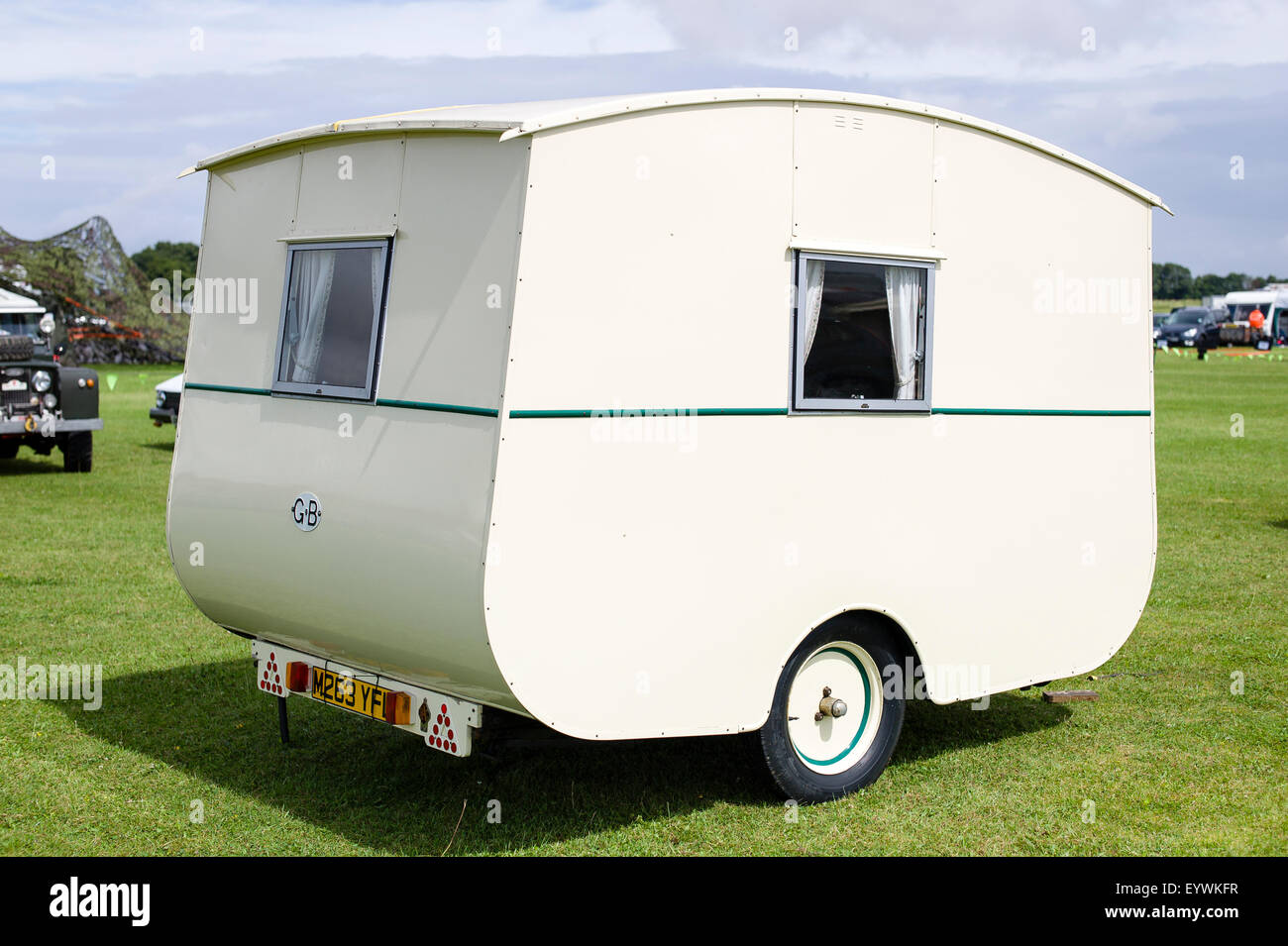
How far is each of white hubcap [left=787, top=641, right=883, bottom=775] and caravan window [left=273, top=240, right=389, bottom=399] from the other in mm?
2256

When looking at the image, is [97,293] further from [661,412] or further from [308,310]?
[661,412]

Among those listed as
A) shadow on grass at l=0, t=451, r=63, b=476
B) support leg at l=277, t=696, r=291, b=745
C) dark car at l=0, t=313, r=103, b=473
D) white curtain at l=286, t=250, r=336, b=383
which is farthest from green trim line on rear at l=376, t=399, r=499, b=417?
shadow on grass at l=0, t=451, r=63, b=476

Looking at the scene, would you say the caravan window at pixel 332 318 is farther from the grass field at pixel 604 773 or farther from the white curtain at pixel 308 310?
the grass field at pixel 604 773

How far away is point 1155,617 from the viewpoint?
370 inches

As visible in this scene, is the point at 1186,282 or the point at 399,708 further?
the point at 1186,282

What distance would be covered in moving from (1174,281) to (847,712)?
11600 cm

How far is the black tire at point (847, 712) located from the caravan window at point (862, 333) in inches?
39.6

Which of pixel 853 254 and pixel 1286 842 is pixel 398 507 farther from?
pixel 1286 842

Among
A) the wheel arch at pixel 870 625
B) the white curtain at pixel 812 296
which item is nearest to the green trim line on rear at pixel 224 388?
the white curtain at pixel 812 296

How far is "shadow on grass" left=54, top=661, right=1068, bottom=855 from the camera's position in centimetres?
561

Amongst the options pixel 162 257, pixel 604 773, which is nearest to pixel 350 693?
pixel 604 773

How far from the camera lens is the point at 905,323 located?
237 inches

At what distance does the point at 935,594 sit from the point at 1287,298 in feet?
187

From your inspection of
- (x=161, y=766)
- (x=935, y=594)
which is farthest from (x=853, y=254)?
(x=161, y=766)
